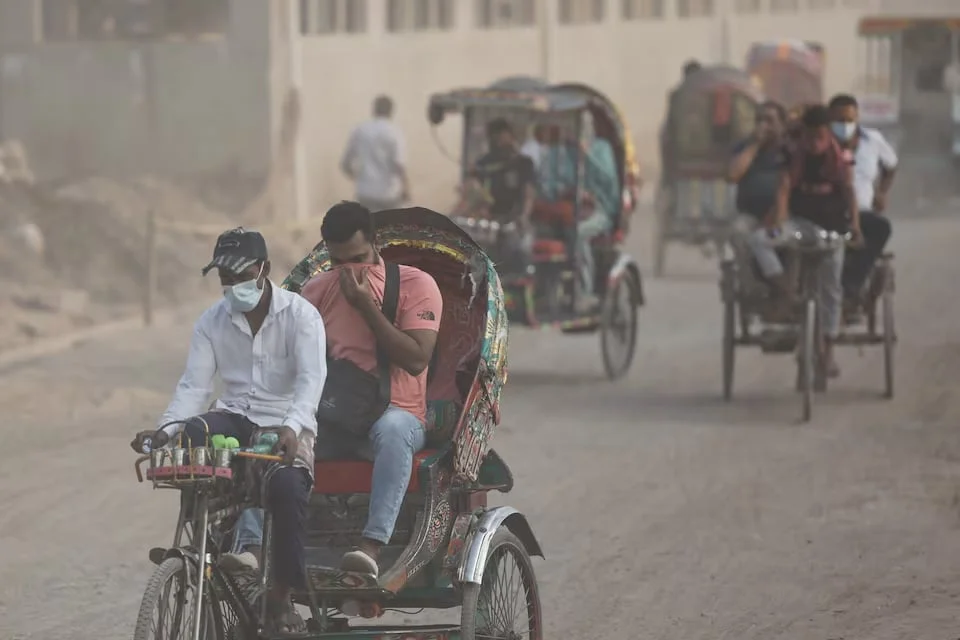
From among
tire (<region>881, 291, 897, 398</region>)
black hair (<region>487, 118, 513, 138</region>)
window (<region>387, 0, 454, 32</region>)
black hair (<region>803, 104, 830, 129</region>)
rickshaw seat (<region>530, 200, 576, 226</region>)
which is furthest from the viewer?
window (<region>387, 0, 454, 32</region>)

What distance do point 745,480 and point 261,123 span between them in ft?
51.6

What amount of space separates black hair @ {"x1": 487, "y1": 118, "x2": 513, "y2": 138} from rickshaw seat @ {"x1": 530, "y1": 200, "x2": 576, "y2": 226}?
2.25 feet

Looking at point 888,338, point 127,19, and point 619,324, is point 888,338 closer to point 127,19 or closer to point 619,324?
point 619,324

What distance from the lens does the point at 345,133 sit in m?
28.2

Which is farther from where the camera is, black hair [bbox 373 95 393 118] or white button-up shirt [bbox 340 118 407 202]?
white button-up shirt [bbox 340 118 407 202]

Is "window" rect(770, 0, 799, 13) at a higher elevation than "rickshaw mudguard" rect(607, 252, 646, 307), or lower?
higher

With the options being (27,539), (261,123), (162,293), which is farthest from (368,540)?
(261,123)

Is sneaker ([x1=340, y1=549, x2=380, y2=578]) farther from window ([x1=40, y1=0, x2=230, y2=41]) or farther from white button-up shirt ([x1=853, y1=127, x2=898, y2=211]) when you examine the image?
window ([x1=40, y1=0, x2=230, y2=41])

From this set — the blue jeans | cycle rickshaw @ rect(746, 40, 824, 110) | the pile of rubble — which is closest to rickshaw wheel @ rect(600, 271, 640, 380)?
the pile of rubble

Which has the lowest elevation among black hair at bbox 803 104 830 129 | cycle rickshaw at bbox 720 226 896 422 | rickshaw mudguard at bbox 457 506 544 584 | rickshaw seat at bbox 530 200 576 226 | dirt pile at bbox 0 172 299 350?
dirt pile at bbox 0 172 299 350

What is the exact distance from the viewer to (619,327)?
1585 centimetres

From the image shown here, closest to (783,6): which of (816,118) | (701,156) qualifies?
(701,156)

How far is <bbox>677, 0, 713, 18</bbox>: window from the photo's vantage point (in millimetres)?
42250

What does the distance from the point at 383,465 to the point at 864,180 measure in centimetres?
830
